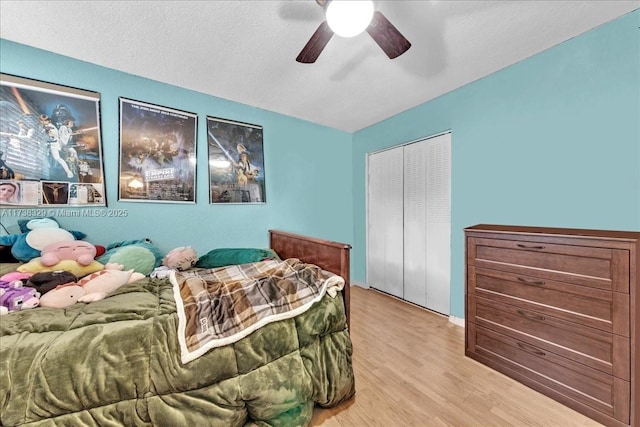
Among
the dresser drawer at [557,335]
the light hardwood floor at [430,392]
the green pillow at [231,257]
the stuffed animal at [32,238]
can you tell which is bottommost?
the light hardwood floor at [430,392]

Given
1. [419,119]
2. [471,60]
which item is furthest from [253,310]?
[419,119]

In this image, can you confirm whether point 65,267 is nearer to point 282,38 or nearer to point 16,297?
point 16,297

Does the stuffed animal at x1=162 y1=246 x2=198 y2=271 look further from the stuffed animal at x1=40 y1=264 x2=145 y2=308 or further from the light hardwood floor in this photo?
the light hardwood floor

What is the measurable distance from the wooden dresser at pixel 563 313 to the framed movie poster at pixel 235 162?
207 cm

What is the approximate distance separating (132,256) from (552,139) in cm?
315

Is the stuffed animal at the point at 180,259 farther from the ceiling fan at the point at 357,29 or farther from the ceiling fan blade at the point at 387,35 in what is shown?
the ceiling fan blade at the point at 387,35

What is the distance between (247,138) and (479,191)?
7.66 feet

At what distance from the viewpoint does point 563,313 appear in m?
1.39

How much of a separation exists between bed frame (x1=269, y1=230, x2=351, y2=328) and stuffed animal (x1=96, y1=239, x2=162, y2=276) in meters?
1.06

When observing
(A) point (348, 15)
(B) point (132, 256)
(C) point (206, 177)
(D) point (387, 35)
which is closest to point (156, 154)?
(C) point (206, 177)

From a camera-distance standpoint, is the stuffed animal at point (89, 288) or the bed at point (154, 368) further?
the stuffed animal at point (89, 288)

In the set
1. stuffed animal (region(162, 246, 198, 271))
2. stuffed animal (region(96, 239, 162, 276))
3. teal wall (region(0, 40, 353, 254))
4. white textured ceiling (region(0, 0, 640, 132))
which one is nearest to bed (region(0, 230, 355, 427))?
stuffed animal (region(96, 239, 162, 276))

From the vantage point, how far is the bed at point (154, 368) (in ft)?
2.88

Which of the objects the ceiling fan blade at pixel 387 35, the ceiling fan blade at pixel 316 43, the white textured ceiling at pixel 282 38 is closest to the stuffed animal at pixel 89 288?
the white textured ceiling at pixel 282 38
